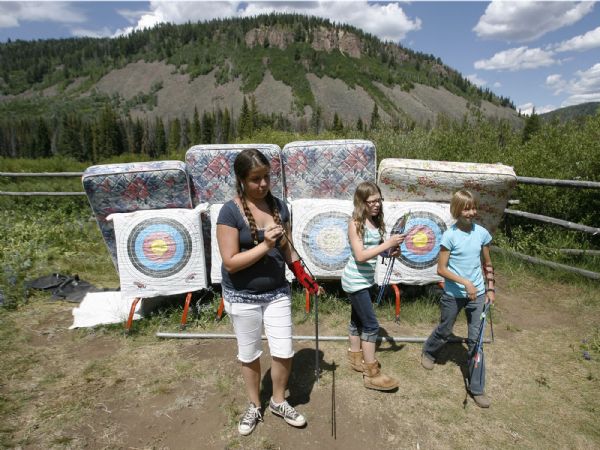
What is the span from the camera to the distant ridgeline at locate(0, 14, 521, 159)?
113875 millimetres

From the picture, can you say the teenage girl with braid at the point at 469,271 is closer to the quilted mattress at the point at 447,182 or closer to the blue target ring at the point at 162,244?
the quilted mattress at the point at 447,182

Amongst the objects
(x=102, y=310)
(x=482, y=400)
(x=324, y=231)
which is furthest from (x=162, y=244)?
(x=482, y=400)

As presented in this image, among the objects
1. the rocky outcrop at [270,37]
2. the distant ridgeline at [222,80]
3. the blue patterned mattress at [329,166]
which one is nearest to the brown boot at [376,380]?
the blue patterned mattress at [329,166]

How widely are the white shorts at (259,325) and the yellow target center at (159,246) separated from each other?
84.8 inches

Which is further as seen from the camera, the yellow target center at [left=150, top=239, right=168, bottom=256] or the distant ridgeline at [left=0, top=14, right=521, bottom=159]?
the distant ridgeline at [left=0, top=14, right=521, bottom=159]

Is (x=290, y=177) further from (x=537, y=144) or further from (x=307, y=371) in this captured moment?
(x=537, y=144)

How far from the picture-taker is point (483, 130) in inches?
407

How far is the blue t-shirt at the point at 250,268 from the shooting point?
2.26 meters

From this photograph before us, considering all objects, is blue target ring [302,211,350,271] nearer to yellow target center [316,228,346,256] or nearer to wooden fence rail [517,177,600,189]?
yellow target center [316,228,346,256]

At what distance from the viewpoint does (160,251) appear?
14.1ft

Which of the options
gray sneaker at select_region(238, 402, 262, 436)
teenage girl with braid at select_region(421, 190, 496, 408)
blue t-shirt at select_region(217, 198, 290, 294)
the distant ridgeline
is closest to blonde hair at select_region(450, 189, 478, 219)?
teenage girl with braid at select_region(421, 190, 496, 408)

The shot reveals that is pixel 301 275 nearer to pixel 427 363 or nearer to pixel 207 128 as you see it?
pixel 427 363

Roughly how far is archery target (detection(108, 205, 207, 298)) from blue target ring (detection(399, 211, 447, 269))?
251 centimetres

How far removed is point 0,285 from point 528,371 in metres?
6.63
